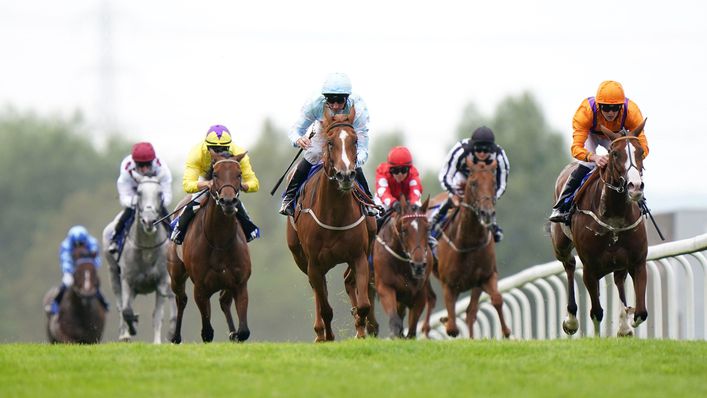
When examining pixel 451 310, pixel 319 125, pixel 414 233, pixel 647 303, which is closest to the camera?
pixel 319 125

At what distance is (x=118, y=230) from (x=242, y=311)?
4754mm

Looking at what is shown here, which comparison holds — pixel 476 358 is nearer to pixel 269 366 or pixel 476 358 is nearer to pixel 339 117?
pixel 269 366

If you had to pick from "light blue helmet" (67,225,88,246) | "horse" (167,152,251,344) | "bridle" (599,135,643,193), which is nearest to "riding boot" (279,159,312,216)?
"horse" (167,152,251,344)

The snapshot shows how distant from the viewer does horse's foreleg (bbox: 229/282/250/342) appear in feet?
46.8

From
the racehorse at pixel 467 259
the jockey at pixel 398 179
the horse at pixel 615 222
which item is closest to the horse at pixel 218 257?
the jockey at pixel 398 179

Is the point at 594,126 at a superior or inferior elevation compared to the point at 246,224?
superior

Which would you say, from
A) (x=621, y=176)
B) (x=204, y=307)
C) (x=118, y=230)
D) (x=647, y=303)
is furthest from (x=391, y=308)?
(x=647, y=303)

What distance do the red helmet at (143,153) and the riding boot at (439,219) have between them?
11.4 ft

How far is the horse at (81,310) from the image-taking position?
21.6 m

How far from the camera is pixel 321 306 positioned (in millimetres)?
13945

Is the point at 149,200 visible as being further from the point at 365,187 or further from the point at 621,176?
the point at 621,176

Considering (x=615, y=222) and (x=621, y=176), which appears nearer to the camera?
(x=621, y=176)

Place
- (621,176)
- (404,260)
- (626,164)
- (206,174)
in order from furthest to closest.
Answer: (404,260), (206,174), (621,176), (626,164)

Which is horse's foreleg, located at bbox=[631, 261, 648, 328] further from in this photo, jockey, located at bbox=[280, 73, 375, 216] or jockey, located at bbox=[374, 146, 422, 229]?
jockey, located at bbox=[374, 146, 422, 229]
